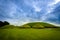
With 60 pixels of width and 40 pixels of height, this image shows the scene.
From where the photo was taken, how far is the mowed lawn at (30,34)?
5.24m

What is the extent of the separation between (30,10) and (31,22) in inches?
23.2

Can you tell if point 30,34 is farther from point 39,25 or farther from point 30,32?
point 39,25

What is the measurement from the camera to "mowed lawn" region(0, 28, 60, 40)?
206 inches

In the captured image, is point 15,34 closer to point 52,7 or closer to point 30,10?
point 30,10

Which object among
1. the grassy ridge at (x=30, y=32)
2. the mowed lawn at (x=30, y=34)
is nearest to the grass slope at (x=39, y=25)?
the grassy ridge at (x=30, y=32)

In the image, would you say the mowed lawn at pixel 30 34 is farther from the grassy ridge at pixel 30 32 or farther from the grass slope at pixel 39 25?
the grass slope at pixel 39 25

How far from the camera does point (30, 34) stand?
17.7 ft

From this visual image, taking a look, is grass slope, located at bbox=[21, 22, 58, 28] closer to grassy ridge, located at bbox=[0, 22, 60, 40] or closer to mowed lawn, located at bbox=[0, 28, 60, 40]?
grassy ridge, located at bbox=[0, 22, 60, 40]

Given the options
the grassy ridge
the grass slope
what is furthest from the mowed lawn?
the grass slope

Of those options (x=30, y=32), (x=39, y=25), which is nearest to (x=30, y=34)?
(x=30, y=32)

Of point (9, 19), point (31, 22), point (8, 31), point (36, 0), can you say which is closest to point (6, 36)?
point (8, 31)

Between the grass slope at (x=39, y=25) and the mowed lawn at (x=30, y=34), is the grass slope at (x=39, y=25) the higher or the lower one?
the higher one

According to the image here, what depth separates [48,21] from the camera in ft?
18.5

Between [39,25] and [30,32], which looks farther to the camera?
[39,25]
